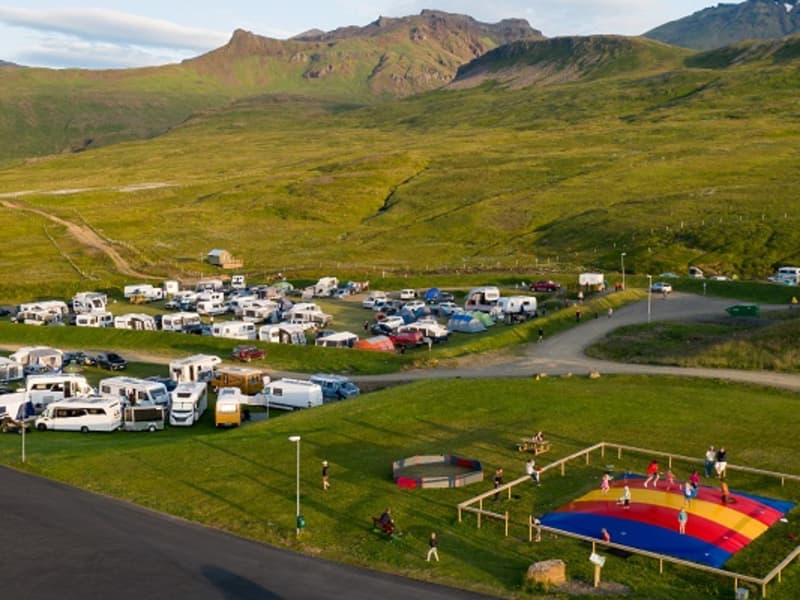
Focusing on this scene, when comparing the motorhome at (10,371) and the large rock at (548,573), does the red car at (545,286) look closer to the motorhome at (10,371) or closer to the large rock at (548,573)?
the motorhome at (10,371)

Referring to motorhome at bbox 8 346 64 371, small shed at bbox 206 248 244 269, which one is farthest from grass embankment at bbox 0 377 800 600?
small shed at bbox 206 248 244 269

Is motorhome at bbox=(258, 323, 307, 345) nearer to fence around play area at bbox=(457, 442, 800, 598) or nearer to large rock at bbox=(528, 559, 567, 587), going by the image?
fence around play area at bbox=(457, 442, 800, 598)

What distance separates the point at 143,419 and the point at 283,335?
82.1ft

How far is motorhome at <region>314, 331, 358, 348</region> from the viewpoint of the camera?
236 ft

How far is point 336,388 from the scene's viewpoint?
56.9 meters

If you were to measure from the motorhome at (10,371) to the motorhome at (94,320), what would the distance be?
749 inches

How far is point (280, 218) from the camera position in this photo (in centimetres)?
17912

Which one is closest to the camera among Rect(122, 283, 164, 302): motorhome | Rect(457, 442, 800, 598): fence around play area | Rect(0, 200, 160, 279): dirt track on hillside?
Rect(457, 442, 800, 598): fence around play area

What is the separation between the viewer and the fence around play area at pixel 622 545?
26.9 metres

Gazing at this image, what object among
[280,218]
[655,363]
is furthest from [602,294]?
[280,218]

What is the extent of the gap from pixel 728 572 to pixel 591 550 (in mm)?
4602

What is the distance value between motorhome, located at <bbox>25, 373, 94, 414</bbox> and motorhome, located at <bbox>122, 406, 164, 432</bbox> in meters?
5.78

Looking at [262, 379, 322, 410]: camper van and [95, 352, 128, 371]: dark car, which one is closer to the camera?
[262, 379, 322, 410]: camper van

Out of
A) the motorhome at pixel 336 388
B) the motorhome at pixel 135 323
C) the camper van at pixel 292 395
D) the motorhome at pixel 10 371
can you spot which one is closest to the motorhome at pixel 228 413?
the camper van at pixel 292 395
